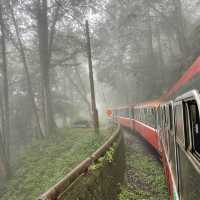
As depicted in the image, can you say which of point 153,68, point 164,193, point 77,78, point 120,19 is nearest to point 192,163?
point 164,193

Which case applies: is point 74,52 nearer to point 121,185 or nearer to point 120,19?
point 120,19

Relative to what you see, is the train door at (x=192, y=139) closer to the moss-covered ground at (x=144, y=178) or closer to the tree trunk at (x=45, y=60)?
the moss-covered ground at (x=144, y=178)

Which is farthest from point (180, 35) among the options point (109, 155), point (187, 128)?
point (187, 128)

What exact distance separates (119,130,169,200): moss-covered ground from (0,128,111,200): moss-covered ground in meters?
2.24

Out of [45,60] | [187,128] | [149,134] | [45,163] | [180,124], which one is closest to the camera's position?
[187,128]

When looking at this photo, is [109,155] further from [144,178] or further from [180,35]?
[180,35]

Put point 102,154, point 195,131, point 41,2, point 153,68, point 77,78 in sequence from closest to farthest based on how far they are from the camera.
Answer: point 195,131 → point 102,154 → point 41,2 → point 153,68 → point 77,78

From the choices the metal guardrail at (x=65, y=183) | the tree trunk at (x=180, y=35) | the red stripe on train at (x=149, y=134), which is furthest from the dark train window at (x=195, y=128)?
the tree trunk at (x=180, y=35)

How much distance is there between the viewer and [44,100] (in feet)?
77.6

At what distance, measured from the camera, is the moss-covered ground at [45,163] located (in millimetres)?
12922

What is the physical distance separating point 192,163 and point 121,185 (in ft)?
20.9

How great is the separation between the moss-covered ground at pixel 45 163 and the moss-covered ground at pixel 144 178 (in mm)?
2243

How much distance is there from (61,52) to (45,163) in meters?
10.5

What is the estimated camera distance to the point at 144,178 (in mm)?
10164
